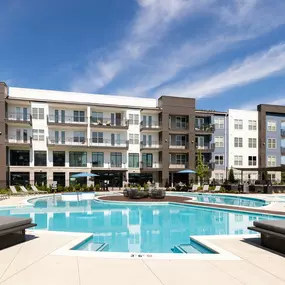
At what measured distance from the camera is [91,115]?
1427 inches

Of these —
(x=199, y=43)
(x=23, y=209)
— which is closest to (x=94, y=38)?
(x=199, y=43)

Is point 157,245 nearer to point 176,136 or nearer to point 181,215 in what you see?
point 181,215

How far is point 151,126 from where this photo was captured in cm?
3869

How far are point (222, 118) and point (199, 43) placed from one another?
26.8 m

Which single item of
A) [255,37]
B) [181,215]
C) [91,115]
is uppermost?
[255,37]

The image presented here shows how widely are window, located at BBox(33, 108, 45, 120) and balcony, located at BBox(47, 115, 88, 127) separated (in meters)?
0.74

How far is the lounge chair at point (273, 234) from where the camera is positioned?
19.8 feet

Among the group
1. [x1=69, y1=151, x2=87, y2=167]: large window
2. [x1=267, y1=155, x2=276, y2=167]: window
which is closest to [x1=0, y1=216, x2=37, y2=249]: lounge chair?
[x1=69, y1=151, x2=87, y2=167]: large window

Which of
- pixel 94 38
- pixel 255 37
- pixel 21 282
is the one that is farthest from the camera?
pixel 94 38

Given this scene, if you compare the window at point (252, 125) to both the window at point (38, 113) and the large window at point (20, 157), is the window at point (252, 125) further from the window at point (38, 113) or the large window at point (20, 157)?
the large window at point (20, 157)

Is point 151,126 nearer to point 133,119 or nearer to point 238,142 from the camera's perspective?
point 133,119

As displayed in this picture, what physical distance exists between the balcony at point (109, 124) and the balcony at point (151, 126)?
222 cm

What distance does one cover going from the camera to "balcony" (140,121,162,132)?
3778 cm

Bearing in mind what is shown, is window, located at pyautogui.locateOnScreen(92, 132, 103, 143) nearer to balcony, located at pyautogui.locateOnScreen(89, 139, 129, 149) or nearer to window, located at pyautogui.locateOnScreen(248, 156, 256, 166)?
balcony, located at pyautogui.locateOnScreen(89, 139, 129, 149)
